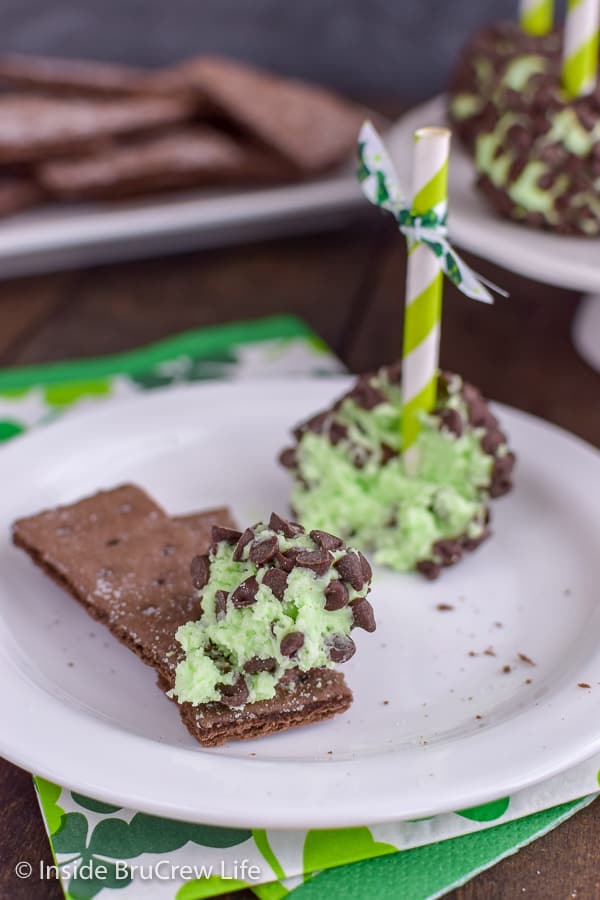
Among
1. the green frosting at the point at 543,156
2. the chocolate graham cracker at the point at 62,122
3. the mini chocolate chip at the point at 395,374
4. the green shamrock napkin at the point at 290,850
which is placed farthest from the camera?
the chocolate graham cracker at the point at 62,122

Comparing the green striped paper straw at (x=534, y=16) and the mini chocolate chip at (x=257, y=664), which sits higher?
A: the green striped paper straw at (x=534, y=16)

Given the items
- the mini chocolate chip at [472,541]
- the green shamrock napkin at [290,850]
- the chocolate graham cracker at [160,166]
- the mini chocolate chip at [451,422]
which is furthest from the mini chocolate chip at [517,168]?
the green shamrock napkin at [290,850]

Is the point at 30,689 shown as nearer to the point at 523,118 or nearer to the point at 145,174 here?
the point at 523,118

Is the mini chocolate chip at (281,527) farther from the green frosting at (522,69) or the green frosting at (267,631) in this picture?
the green frosting at (522,69)

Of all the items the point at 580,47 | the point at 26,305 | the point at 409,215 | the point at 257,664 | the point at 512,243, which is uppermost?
the point at 580,47

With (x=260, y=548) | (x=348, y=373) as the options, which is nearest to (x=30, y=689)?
(x=260, y=548)

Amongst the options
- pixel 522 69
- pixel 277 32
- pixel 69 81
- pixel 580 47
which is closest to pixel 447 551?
pixel 580 47

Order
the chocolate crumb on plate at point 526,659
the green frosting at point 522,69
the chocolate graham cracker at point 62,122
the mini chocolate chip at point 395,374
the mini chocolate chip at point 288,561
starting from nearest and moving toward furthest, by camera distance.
→ the mini chocolate chip at point 288,561 → the chocolate crumb on plate at point 526,659 → the mini chocolate chip at point 395,374 → the green frosting at point 522,69 → the chocolate graham cracker at point 62,122

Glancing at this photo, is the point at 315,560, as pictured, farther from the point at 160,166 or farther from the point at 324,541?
the point at 160,166
